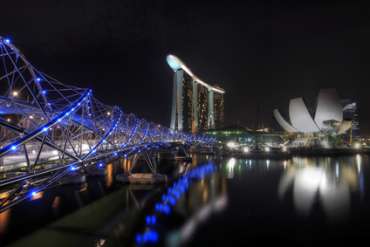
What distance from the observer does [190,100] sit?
9944 cm

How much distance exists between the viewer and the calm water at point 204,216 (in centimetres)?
1036

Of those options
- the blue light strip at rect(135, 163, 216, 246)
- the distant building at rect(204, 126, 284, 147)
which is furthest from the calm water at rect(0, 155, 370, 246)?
the distant building at rect(204, 126, 284, 147)

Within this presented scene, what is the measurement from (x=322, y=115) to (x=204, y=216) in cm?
6874

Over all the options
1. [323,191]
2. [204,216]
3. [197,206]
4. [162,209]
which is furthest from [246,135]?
[204,216]

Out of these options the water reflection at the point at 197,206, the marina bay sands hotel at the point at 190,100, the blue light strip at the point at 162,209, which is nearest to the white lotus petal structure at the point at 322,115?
the marina bay sands hotel at the point at 190,100

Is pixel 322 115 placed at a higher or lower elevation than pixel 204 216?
higher

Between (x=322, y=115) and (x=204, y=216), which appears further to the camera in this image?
(x=322, y=115)

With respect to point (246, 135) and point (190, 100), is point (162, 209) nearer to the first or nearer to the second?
point (246, 135)

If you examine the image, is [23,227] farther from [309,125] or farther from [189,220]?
[309,125]

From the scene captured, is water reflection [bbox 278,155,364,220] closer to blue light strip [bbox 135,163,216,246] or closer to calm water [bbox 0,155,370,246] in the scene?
calm water [bbox 0,155,370,246]

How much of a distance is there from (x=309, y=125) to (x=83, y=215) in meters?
73.2

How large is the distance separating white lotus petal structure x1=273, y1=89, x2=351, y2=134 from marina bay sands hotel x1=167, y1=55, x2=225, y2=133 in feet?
115

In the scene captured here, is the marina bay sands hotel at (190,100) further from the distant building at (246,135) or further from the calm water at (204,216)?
the calm water at (204,216)

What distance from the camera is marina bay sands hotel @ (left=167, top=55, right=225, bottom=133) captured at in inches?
3243
